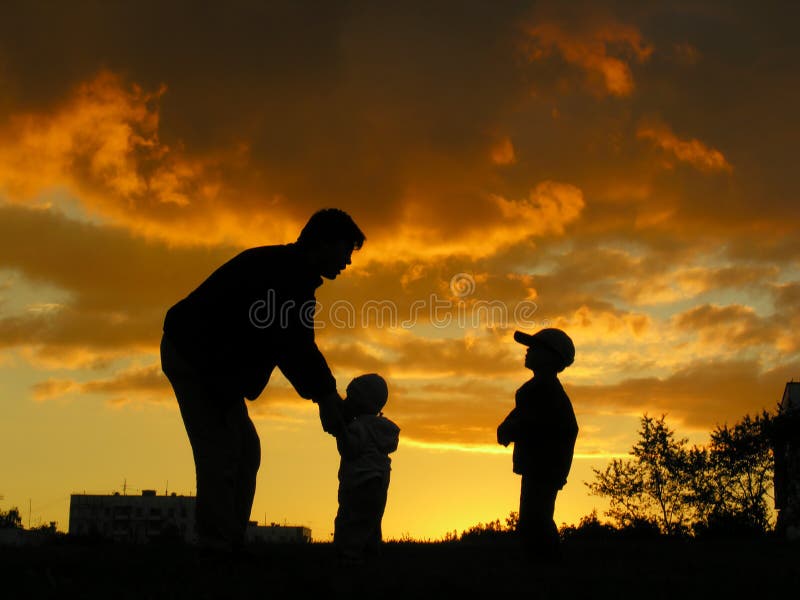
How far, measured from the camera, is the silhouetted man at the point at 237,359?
7309 millimetres

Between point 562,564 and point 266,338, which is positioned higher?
point 266,338

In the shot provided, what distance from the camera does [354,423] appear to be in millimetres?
8820

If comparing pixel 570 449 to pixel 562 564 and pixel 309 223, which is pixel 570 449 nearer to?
pixel 562 564

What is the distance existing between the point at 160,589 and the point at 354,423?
11.7 ft

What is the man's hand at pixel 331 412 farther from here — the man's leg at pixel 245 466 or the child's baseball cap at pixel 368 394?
the child's baseball cap at pixel 368 394

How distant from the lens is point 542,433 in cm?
910

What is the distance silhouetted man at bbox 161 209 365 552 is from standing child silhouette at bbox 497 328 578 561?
2151 millimetres

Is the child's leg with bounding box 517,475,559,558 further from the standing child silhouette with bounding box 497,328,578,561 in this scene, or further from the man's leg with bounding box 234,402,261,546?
the man's leg with bounding box 234,402,261,546

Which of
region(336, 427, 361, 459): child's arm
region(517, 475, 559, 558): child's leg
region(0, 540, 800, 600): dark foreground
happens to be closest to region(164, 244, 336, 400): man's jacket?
region(336, 427, 361, 459): child's arm

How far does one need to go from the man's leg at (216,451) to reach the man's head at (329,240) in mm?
1236

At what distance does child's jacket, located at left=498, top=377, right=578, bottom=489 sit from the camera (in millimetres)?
Answer: 9078

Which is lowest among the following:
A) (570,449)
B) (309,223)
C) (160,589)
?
(160,589)

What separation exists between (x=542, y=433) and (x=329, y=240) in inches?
113

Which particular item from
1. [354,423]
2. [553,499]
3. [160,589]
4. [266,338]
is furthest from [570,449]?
[160,589]
